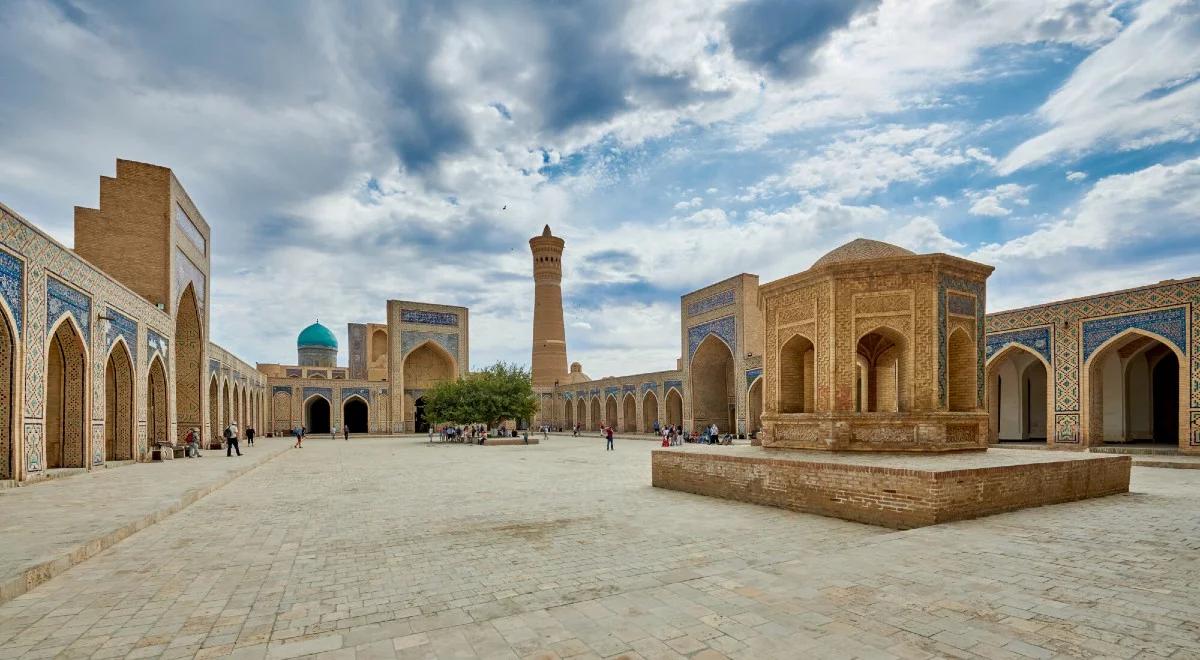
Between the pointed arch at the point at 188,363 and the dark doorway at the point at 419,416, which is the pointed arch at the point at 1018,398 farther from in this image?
the dark doorway at the point at 419,416

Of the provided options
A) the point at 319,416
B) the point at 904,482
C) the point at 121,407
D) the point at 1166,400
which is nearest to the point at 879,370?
the point at 904,482

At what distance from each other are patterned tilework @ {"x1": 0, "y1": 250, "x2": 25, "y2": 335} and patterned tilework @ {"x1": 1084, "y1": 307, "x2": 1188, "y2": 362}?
22.6 metres

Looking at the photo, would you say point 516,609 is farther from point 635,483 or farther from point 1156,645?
point 635,483

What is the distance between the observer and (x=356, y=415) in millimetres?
40625

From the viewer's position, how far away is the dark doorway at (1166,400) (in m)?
18.7

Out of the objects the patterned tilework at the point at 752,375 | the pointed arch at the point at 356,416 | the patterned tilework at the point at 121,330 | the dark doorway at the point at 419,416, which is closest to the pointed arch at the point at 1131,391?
the patterned tilework at the point at 752,375

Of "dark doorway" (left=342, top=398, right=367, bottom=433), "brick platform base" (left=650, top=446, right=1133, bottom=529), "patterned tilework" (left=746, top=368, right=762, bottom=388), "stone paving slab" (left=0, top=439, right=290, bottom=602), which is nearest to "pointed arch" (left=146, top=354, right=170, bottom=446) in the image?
"stone paving slab" (left=0, top=439, right=290, bottom=602)

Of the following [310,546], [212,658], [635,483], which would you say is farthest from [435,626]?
[635,483]

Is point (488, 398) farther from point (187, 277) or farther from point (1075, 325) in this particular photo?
A: point (1075, 325)

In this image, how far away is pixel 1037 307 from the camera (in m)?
17.1

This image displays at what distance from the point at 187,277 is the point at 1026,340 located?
79.8ft

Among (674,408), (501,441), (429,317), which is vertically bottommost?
(501,441)

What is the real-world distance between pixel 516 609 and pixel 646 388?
27.8 metres

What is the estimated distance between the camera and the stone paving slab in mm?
4586
